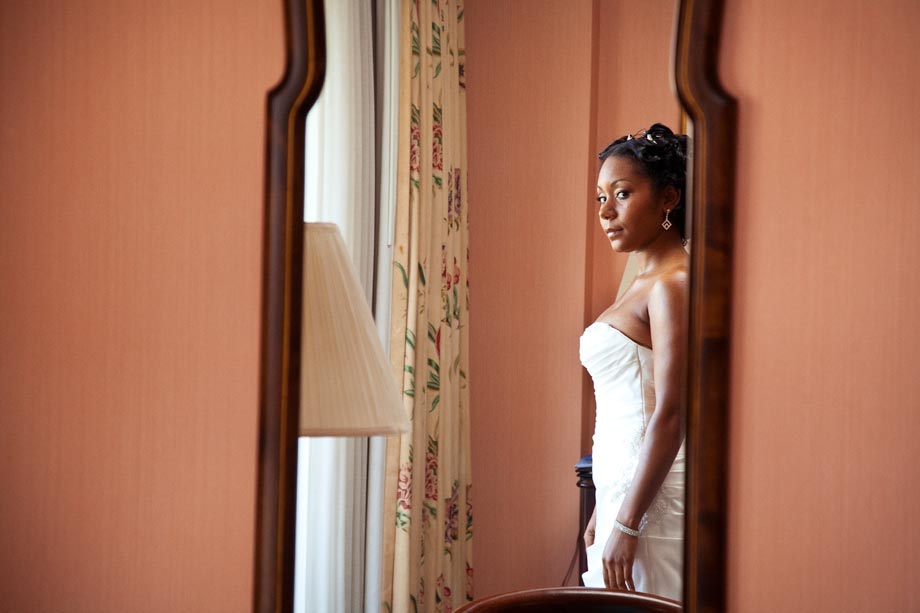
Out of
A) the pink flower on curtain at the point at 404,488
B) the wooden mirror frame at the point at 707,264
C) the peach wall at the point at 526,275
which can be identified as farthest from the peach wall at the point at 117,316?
the wooden mirror frame at the point at 707,264

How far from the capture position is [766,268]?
0.93 m

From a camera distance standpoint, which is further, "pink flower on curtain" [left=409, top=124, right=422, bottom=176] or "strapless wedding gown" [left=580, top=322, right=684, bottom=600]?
"pink flower on curtain" [left=409, top=124, right=422, bottom=176]

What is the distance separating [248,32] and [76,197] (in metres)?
0.29

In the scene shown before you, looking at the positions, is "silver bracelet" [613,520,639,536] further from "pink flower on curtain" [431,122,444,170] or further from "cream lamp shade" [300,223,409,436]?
"pink flower on curtain" [431,122,444,170]

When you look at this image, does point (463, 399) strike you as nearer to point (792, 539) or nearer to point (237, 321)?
point (237, 321)

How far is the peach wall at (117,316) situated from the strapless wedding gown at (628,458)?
1.36 feet

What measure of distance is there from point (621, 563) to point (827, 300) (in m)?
0.37

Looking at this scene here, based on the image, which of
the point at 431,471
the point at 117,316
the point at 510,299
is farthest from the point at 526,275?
the point at 117,316

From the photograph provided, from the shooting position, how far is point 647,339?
963 millimetres

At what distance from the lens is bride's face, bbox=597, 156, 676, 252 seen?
95 centimetres

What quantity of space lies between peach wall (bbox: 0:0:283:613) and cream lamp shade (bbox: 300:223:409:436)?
95 mm

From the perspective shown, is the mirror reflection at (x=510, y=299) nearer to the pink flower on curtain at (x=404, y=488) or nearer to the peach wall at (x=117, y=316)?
the pink flower on curtain at (x=404, y=488)

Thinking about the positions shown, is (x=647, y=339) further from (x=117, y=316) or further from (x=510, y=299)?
(x=117, y=316)

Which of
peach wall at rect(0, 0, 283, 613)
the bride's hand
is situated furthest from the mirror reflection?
peach wall at rect(0, 0, 283, 613)
